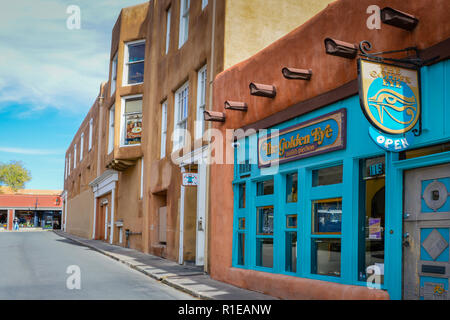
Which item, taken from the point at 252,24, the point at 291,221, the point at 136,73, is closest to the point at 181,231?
the point at 252,24

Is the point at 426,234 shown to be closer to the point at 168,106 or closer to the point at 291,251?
the point at 291,251

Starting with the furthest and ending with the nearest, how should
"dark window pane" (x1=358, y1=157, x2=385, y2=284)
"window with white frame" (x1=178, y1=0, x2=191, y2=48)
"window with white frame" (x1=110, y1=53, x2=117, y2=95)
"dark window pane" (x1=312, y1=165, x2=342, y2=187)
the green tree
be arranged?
Result: the green tree < "window with white frame" (x1=110, y1=53, x2=117, y2=95) < "window with white frame" (x1=178, y1=0, x2=191, y2=48) < "dark window pane" (x1=312, y1=165, x2=342, y2=187) < "dark window pane" (x1=358, y1=157, x2=385, y2=284)

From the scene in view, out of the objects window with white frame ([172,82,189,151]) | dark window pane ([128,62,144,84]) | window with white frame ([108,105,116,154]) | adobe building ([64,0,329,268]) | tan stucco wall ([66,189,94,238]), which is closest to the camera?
adobe building ([64,0,329,268])

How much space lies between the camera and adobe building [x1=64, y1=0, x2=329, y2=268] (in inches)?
523

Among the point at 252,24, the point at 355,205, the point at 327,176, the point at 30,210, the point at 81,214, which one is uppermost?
the point at 252,24

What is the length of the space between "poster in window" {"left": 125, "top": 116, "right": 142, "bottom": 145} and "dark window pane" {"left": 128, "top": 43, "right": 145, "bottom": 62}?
2.64m

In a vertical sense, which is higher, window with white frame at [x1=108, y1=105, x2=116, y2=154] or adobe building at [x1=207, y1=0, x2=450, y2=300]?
window with white frame at [x1=108, y1=105, x2=116, y2=154]

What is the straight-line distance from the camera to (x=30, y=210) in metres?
66.4

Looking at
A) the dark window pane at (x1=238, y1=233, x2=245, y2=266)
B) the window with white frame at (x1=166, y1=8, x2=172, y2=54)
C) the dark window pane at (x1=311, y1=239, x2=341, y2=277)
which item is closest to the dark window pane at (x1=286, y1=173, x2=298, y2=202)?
the dark window pane at (x1=311, y1=239, x2=341, y2=277)

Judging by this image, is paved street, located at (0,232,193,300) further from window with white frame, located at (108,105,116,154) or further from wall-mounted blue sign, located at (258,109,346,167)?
window with white frame, located at (108,105,116,154)

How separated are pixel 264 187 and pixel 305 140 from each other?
190 centimetres

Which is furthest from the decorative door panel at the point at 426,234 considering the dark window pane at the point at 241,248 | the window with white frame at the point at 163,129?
the window with white frame at the point at 163,129
